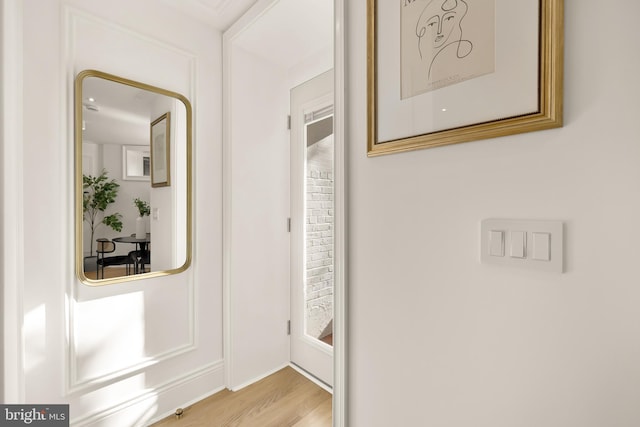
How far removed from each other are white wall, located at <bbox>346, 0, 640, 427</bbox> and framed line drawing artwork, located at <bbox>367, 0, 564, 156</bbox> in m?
0.04

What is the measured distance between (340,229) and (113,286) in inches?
51.9

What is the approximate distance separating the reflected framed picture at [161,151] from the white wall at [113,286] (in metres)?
0.18

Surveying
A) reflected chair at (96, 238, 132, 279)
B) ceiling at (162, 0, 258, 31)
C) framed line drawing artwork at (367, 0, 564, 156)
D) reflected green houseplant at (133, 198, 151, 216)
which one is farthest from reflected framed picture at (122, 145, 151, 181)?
framed line drawing artwork at (367, 0, 564, 156)

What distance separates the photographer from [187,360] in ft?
6.29

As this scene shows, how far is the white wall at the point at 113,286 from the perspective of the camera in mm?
1370

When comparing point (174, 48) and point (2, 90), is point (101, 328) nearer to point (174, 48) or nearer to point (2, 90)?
point (2, 90)

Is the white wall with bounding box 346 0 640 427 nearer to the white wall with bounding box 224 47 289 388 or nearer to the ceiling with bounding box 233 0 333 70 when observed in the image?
the ceiling with bounding box 233 0 333 70

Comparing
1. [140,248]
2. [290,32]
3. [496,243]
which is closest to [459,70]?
[496,243]

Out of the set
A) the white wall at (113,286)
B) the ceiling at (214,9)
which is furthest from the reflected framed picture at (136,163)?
the ceiling at (214,9)

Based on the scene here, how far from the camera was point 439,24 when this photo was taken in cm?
89

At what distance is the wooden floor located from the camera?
68.5 inches

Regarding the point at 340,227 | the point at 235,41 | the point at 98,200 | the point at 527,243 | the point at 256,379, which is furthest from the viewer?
the point at 256,379

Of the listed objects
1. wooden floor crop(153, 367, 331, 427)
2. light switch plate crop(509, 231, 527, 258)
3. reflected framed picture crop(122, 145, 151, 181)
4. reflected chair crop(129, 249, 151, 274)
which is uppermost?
reflected framed picture crop(122, 145, 151, 181)

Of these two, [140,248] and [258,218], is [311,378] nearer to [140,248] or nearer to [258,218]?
[258,218]
